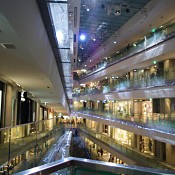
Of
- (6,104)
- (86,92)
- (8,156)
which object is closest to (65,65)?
(6,104)

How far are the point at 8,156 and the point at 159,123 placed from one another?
970 centimetres

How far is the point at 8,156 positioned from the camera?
616cm

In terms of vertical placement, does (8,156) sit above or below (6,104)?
below

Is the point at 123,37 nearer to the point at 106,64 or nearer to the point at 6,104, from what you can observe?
the point at 106,64

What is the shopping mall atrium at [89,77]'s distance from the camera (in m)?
4.39

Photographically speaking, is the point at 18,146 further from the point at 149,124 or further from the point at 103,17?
the point at 103,17

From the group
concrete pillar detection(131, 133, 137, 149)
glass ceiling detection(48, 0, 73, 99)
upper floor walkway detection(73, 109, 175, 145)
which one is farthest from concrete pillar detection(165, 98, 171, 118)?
glass ceiling detection(48, 0, 73, 99)

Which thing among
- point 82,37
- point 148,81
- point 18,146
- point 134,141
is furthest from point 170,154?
point 82,37

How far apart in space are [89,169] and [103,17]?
1592 cm

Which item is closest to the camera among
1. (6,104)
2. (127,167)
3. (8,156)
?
(127,167)

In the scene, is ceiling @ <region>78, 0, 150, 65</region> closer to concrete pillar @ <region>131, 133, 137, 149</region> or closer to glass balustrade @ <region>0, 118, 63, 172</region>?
glass balustrade @ <region>0, 118, 63, 172</region>

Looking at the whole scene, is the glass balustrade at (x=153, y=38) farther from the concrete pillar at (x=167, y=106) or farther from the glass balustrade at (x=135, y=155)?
the glass balustrade at (x=135, y=155)

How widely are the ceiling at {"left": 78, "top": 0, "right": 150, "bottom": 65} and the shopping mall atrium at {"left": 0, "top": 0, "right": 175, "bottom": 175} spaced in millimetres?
60

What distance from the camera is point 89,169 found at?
2.37 meters
